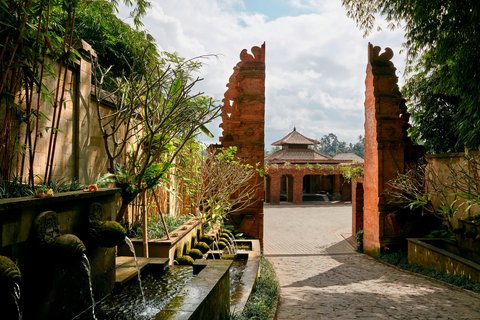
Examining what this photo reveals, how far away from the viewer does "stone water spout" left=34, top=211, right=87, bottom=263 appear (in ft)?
8.15

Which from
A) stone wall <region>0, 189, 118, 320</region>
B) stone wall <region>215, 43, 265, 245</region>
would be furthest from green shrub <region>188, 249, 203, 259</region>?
stone wall <region>215, 43, 265, 245</region>

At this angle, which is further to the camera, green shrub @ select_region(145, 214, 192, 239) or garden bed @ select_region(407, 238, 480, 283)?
garden bed @ select_region(407, 238, 480, 283)

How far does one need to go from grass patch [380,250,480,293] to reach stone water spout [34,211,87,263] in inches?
291

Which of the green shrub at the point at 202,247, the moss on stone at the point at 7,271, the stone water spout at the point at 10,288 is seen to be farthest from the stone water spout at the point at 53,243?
the green shrub at the point at 202,247

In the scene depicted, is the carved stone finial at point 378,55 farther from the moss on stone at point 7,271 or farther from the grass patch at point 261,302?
the moss on stone at point 7,271

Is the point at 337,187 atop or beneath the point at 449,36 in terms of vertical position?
beneath

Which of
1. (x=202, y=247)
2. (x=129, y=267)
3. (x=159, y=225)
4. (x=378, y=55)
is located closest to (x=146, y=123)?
(x=129, y=267)

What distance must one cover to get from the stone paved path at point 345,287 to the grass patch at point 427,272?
0.19m

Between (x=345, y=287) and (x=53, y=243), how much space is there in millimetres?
6728

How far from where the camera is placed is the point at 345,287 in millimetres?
7879

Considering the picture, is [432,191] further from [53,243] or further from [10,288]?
[10,288]

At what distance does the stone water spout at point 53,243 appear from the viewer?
2484mm

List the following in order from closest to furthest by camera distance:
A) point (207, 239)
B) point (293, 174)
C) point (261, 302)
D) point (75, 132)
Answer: point (75, 132) → point (261, 302) → point (207, 239) → point (293, 174)

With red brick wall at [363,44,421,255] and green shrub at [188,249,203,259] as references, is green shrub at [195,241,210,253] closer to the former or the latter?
green shrub at [188,249,203,259]
